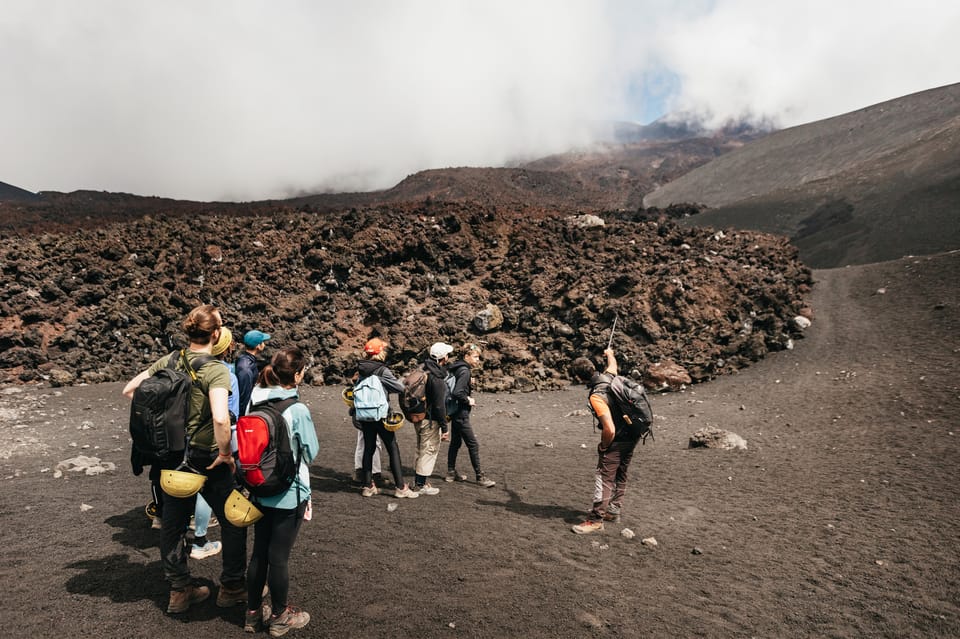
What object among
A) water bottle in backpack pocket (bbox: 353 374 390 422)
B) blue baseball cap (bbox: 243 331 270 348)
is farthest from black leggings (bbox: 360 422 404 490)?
blue baseball cap (bbox: 243 331 270 348)

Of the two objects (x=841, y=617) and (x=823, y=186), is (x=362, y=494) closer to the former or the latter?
(x=841, y=617)

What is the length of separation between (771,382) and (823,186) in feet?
86.1

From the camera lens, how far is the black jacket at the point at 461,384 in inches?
226

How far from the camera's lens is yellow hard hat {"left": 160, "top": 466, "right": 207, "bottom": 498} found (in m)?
2.75

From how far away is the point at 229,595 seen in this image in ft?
10.1

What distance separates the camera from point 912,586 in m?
3.64

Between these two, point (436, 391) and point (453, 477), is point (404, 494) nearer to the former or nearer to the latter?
point (453, 477)

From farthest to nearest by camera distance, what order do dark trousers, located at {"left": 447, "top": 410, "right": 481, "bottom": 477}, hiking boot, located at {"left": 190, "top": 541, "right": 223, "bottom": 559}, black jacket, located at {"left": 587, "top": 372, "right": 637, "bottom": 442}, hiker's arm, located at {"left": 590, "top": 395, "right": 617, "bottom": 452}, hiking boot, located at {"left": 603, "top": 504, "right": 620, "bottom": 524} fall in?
1. dark trousers, located at {"left": 447, "top": 410, "right": 481, "bottom": 477}
2. hiking boot, located at {"left": 603, "top": 504, "right": 620, "bottom": 524}
3. black jacket, located at {"left": 587, "top": 372, "right": 637, "bottom": 442}
4. hiker's arm, located at {"left": 590, "top": 395, "right": 617, "bottom": 452}
5. hiking boot, located at {"left": 190, "top": 541, "right": 223, "bottom": 559}

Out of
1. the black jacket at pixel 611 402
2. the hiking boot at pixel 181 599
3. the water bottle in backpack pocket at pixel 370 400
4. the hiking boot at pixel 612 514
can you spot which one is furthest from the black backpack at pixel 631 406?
the hiking boot at pixel 181 599

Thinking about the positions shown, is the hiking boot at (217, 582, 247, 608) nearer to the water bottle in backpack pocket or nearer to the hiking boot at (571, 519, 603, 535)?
the water bottle in backpack pocket

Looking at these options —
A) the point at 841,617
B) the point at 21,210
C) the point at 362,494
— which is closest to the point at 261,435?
the point at 362,494

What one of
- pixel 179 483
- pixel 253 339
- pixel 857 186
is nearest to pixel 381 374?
pixel 253 339

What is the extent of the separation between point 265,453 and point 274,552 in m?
0.64

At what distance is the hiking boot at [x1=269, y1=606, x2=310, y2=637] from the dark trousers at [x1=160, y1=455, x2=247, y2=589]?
0.43 meters
